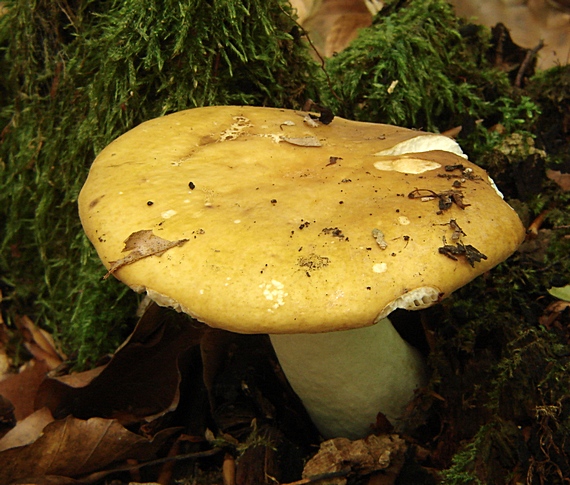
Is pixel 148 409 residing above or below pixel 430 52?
below

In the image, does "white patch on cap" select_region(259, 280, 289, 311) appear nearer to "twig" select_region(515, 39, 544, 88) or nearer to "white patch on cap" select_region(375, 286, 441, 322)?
"white patch on cap" select_region(375, 286, 441, 322)

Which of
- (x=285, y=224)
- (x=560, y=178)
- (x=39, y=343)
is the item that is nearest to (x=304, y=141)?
(x=285, y=224)

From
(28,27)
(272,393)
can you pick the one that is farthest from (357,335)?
(28,27)

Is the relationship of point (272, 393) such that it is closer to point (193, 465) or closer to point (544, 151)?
point (193, 465)

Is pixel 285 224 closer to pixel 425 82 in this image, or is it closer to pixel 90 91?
pixel 90 91

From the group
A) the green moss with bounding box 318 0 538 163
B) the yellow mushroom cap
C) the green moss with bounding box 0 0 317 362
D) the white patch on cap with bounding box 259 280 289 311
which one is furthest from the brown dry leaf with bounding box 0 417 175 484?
the green moss with bounding box 318 0 538 163
